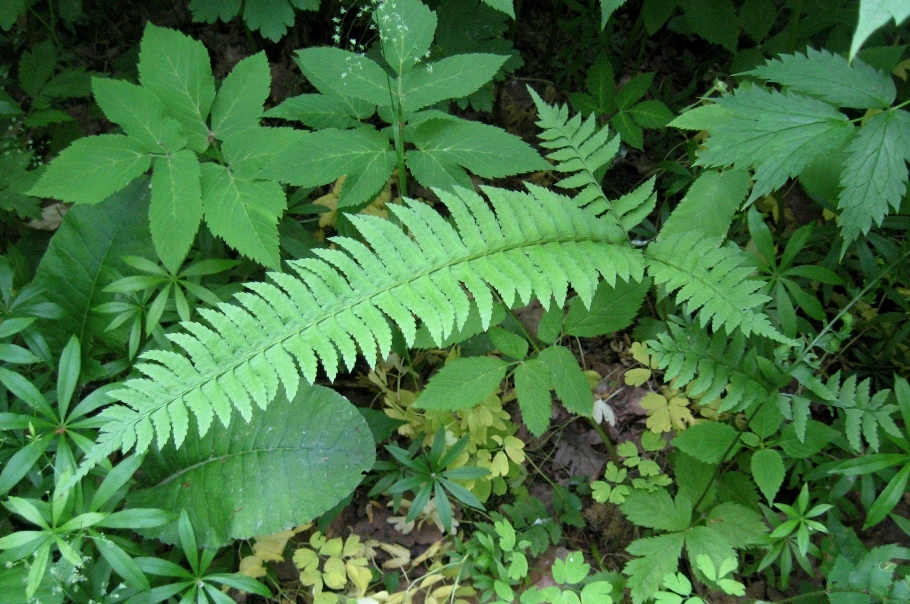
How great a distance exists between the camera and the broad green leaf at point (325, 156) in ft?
6.38

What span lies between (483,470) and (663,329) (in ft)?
2.92

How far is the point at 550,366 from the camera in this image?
2150 mm

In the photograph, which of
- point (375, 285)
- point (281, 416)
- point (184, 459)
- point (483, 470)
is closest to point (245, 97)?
point (375, 285)

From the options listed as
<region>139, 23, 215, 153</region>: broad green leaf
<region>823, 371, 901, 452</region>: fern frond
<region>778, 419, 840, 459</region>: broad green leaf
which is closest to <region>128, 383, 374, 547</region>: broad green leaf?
<region>139, 23, 215, 153</region>: broad green leaf

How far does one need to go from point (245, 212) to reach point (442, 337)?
0.77m

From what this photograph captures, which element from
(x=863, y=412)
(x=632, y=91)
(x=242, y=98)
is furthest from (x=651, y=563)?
(x=242, y=98)

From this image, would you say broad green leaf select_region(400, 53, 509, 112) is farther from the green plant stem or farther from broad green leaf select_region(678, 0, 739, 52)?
the green plant stem

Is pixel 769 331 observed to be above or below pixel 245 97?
below

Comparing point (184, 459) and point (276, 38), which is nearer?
point (184, 459)

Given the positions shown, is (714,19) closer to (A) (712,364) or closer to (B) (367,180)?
(A) (712,364)

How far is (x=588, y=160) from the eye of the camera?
2.18 meters

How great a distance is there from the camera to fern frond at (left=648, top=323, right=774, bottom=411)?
78.2 inches

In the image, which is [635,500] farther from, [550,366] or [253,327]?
[253,327]

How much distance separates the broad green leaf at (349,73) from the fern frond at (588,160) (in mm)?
515
